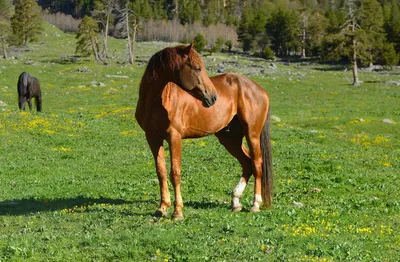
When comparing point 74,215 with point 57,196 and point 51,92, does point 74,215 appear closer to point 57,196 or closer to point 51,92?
point 57,196

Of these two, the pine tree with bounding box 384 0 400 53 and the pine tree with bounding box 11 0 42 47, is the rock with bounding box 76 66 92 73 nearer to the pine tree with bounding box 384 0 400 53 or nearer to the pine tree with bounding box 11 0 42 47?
the pine tree with bounding box 11 0 42 47

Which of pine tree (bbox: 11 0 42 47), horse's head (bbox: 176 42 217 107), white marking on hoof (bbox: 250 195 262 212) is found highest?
pine tree (bbox: 11 0 42 47)

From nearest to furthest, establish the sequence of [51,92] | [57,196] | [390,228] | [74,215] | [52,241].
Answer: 1. [52,241]
2. [390,228]
3. [74,215]
4. [57,196]
5. [51,92]

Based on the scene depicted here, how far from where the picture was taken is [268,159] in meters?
10.8

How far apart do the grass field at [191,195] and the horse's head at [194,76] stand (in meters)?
2.28

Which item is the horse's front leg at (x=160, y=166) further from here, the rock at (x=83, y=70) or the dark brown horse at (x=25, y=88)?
the rock at (x=83, y=70)

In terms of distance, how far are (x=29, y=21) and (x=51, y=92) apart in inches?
2003

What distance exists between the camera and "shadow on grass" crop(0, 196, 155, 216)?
37.5 feet

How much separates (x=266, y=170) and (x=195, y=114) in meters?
2.18

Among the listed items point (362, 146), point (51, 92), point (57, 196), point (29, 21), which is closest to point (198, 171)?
point (57, 196)

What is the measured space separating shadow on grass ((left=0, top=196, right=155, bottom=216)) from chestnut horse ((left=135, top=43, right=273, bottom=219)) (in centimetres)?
231

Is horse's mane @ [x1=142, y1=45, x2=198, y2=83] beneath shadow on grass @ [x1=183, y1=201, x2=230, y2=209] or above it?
above

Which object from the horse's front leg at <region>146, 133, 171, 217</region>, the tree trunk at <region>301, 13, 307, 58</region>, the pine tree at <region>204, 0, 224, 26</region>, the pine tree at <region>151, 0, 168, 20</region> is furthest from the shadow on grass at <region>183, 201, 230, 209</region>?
the pine tree at <region>151, 0, 168, 20</region>

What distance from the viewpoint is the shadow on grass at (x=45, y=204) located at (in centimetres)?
1142
